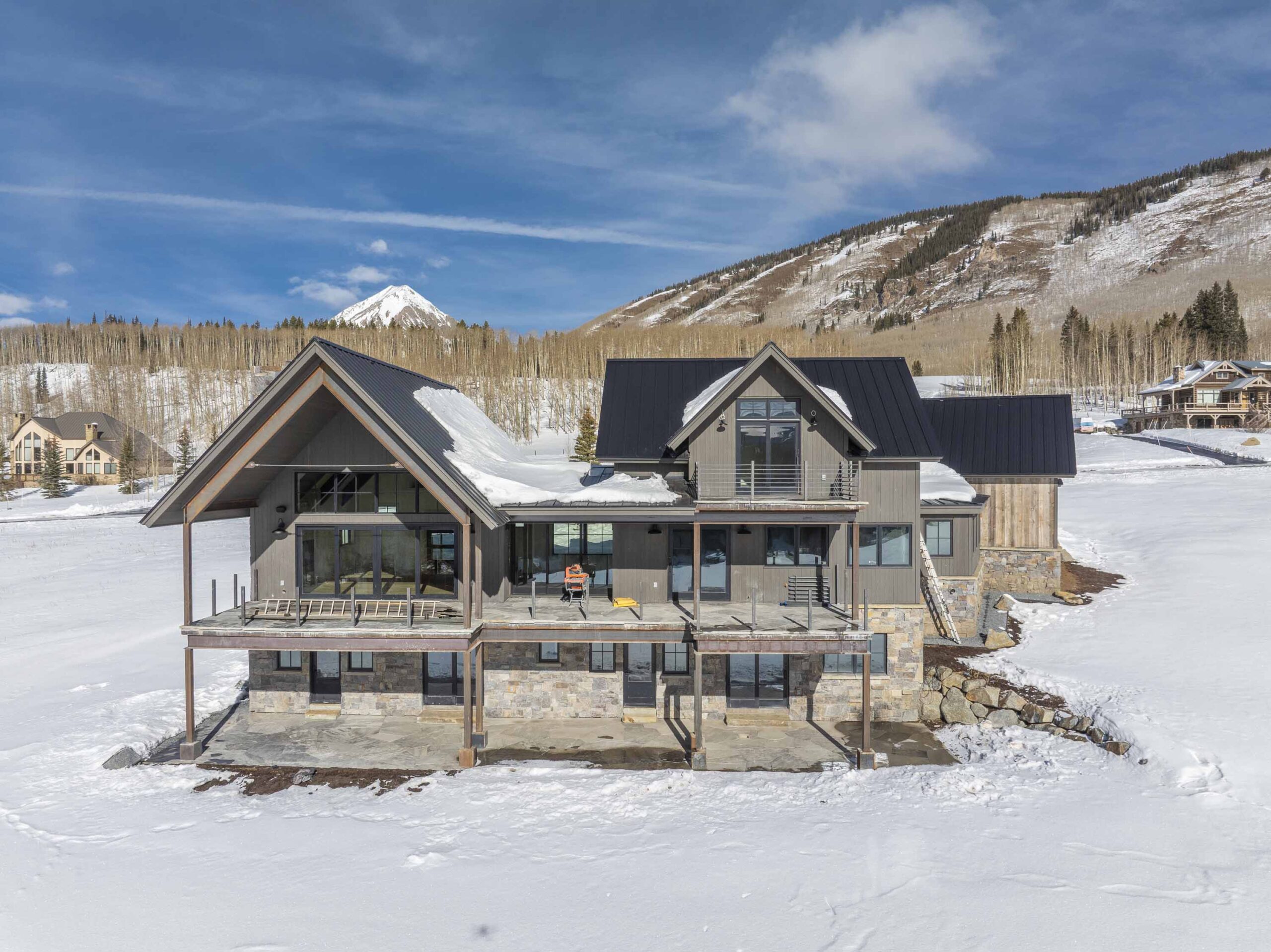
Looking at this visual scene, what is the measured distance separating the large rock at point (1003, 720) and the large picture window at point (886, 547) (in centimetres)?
385

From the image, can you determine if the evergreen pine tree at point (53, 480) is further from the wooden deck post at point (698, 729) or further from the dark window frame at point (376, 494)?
the wooden deck post at point (698, 729)

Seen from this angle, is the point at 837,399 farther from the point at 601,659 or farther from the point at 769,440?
the point at 601,659

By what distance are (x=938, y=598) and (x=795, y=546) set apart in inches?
290

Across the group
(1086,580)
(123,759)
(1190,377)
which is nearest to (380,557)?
(123,759)

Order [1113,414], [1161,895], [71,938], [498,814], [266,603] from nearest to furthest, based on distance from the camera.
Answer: [71,938] < [1161,895] < [498,814] < [266,603] < [1113,414]

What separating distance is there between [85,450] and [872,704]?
81.0m

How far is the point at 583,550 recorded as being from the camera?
16297mm

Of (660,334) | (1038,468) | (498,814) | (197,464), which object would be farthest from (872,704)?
(660,334)

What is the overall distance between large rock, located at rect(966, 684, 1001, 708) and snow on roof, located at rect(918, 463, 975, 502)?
5.39 metres

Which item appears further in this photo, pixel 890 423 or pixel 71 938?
pixel 890 423

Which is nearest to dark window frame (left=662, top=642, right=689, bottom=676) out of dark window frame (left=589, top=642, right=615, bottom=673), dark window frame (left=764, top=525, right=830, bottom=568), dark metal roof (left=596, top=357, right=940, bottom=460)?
dark window frame (left=589, top=642, right=615, bottom=673)

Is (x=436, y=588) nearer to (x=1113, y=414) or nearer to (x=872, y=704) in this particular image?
(x=872, y=704)

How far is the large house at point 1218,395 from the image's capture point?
206 feet

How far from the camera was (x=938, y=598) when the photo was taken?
20672 mm
